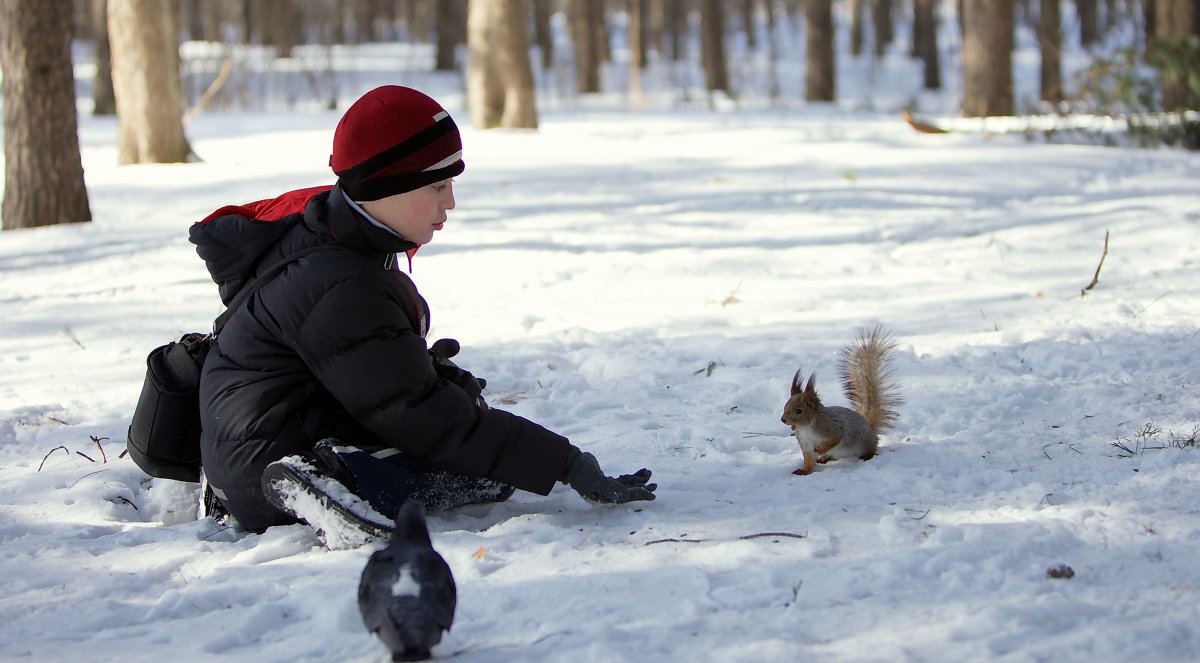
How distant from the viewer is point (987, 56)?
12336mm

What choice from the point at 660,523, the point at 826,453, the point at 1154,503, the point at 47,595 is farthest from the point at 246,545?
the point at 1154,503

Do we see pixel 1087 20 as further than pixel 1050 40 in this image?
Yes

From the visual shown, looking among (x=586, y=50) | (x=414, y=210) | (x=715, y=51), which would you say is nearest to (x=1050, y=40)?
(x=715, y=51)

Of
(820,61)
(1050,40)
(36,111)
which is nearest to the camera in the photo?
(36,111)

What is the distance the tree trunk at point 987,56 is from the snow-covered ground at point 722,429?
14.4ft

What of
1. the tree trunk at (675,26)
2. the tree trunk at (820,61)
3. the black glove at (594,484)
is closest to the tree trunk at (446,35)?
the tree trunk at (820,61)

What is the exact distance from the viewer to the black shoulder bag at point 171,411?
2.82m

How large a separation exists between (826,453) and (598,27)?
20.2m

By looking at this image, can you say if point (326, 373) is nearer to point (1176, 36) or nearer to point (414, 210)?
point (414, 210)

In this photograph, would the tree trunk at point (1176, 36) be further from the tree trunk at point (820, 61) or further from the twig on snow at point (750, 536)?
the twig on snow at point (750, 536)

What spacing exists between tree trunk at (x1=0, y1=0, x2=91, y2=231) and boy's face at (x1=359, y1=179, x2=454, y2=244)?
5.27 metres

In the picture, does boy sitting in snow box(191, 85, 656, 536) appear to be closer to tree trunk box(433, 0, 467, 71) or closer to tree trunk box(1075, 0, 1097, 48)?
tree trunk box(433, 0, 467, 71)

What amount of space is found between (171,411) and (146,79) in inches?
274

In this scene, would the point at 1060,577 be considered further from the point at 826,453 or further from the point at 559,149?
the point at 559,149
